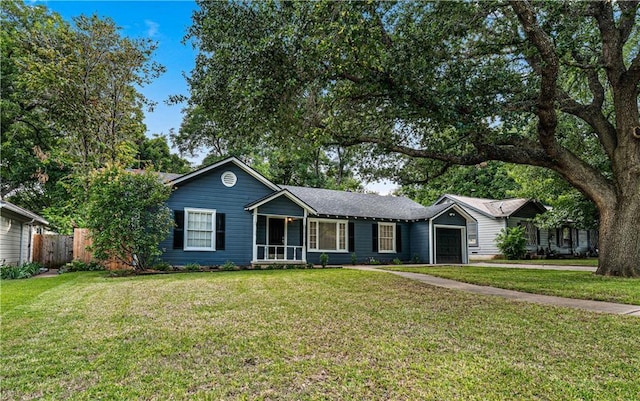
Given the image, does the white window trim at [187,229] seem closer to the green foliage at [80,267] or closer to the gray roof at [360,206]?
the green foliage at [80,267]

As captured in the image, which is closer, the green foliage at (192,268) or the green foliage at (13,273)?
the green foliage at (13,273)

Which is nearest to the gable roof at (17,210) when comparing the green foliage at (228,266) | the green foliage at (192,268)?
the green foliage at (192,268)

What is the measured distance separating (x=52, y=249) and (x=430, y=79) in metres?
17.1

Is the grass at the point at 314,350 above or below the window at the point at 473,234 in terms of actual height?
below

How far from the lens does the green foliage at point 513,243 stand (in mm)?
23016

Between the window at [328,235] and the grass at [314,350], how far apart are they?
37.0 ft

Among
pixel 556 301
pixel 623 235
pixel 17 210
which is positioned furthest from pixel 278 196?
pixel 623 235

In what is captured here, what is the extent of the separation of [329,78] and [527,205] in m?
22.4

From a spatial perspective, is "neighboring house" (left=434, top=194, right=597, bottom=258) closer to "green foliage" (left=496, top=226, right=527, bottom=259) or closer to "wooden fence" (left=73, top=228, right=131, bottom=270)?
"green foliage" (left=496, top=226, right=527, bottom=259)

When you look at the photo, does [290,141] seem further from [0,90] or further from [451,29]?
[0,90]

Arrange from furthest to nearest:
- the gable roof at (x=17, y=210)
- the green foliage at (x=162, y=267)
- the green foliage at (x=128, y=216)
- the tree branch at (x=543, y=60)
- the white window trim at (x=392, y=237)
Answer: the white window trim at (x=392, y=237) → the green foliage at (x=162, y=267) → the green foliage at (x=128, y=216) → the gable roof at (x=17, y=210) → the tree branch at (x=543, y=60)

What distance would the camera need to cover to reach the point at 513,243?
23062 millimetres

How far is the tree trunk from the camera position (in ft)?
33.6

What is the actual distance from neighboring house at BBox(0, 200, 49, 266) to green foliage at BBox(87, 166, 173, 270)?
2.71 meters
